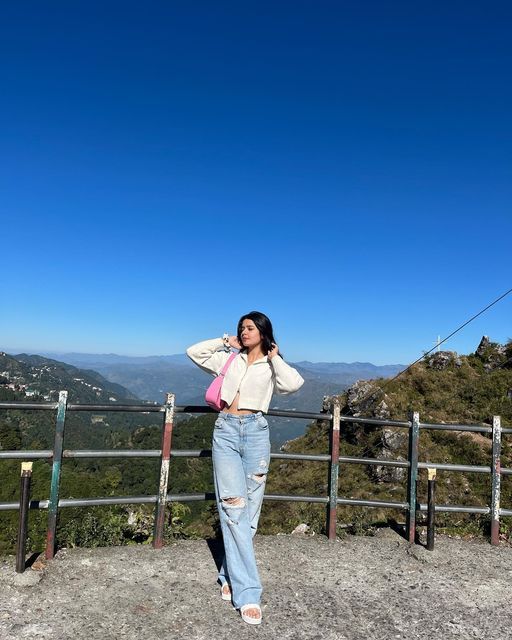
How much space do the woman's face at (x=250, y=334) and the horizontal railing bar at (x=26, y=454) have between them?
2297 millimetres

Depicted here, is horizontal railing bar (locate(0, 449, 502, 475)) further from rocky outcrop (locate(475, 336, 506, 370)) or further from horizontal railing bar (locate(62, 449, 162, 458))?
rocky outcrop (locate(475, 336, 506, 370))

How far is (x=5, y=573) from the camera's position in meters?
4.29

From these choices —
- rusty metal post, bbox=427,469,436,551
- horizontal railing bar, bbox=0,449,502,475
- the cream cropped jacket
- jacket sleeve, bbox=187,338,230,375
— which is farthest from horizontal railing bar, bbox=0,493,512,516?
jacket sleeve, bbox=187,338,230,375

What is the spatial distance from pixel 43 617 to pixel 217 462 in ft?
A: 5.74

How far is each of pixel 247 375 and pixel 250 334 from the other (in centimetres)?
37

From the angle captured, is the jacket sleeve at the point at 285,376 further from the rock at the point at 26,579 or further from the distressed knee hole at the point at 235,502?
the rock at the point at 26,579

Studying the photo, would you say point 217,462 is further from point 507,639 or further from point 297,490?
point 297,490

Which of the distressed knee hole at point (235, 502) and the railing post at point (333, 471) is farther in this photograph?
the railing post at point (333, 471)

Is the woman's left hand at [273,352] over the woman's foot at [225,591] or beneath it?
over

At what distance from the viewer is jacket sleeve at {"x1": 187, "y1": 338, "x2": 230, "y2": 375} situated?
172 inches

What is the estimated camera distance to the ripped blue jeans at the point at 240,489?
3.88m

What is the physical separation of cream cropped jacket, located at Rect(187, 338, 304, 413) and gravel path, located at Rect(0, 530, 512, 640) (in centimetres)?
170

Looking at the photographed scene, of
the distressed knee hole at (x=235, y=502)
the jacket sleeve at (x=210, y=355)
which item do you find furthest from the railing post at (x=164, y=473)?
the distressed knee hole at (x=235, y=502)

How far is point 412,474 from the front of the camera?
5664 millimetres
